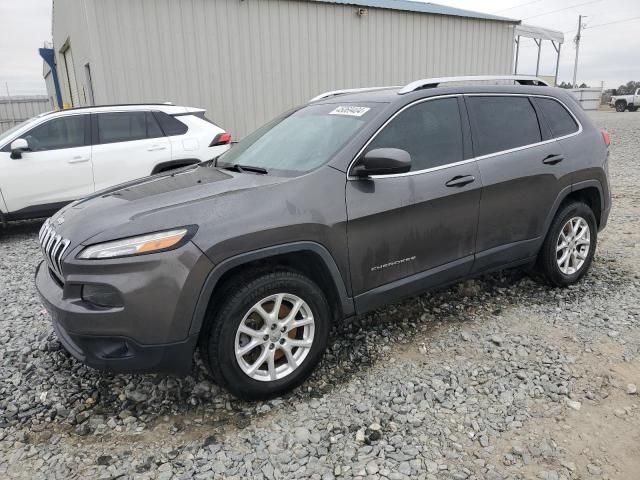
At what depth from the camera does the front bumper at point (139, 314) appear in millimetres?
2334

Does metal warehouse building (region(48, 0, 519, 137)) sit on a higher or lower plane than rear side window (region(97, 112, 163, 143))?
higher

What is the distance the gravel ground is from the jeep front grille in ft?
2.62

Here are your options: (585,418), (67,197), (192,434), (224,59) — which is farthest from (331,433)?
(224,59)

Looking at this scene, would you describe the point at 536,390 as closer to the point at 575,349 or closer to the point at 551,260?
the point at 575,349

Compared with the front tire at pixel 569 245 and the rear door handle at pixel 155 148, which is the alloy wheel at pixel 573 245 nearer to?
the front tire at pixel 569 245

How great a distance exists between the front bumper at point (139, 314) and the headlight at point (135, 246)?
42 mm

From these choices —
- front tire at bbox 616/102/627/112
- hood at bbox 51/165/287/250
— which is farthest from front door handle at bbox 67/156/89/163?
front tire at bbox 616/102/627/112

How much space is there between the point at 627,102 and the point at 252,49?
3637 centimetres

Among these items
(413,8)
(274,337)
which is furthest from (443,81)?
(413,8)

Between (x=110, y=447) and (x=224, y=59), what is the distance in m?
9.07

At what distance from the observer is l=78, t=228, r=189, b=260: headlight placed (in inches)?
92.9

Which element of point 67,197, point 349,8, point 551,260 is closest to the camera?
point 551,260

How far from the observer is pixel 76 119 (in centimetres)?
657

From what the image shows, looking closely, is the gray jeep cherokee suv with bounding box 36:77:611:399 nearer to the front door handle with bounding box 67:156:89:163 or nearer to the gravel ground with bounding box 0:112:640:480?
the gravel ground with bounding box 0:112:640:480
